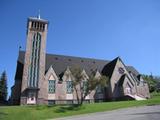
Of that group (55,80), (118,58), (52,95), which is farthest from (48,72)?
(118,58)

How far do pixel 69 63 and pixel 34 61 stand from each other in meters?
12.1

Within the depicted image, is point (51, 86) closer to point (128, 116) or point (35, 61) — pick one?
point (35, 61)

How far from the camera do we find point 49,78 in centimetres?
5209

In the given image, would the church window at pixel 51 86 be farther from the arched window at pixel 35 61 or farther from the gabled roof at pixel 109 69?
the gabled roof at pixel 109 69

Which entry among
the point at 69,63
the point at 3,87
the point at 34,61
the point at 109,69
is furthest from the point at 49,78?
the point at 3,87

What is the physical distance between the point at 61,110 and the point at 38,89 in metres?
15.1

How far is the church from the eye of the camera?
161 ft

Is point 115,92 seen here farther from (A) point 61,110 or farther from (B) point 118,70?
(A) point 61,110

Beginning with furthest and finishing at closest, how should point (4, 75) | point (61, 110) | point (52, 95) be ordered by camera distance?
point (4, 75)
point (52, 95)
point (61, 110)

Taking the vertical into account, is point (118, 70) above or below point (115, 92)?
above

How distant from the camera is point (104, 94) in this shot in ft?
190

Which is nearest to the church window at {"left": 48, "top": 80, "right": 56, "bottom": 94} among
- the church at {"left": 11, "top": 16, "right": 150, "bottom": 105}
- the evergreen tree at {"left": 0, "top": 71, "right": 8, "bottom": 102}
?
the church at {"left": 11, "top": 16, "right": 150, "bottom": 105}

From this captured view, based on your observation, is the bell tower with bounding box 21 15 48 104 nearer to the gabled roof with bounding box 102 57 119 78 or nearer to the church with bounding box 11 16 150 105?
the church with bounding box 11 16 150 105

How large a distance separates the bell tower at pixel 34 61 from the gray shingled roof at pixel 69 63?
13.0 feet
